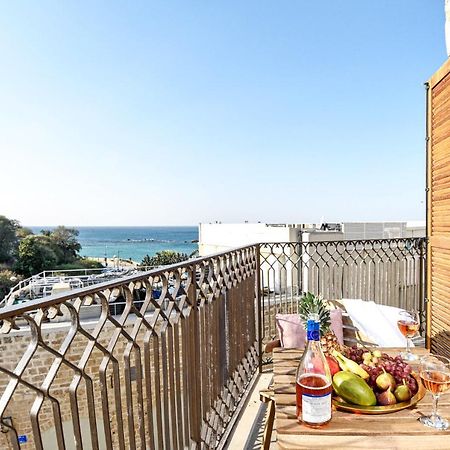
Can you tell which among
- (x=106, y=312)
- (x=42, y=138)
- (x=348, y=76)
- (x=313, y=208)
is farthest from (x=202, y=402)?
(x=42, y=138)

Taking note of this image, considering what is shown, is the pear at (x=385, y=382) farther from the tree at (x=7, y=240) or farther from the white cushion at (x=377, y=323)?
the tree at (x=7, y=240)

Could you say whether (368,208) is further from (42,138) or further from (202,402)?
(42,138)

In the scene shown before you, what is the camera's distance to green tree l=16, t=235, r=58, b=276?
22.9 m

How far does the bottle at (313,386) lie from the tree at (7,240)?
2772 centimetres

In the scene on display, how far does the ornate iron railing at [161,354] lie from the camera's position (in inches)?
32.1

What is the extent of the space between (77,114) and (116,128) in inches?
219

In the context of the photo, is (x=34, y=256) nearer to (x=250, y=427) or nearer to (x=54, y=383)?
(x=54, y=383)

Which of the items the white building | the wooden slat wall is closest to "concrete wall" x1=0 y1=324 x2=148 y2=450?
the white building

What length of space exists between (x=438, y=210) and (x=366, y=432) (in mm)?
2599

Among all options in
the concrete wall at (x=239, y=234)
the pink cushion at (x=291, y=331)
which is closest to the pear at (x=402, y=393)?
the pink cushion at (x=291, y=331)

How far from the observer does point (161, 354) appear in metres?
1.47

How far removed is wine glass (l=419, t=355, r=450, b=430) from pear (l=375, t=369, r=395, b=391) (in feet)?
0.41

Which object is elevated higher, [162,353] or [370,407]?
[162,353]

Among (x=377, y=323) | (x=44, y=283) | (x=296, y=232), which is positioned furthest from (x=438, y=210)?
(x=44, y=283)
